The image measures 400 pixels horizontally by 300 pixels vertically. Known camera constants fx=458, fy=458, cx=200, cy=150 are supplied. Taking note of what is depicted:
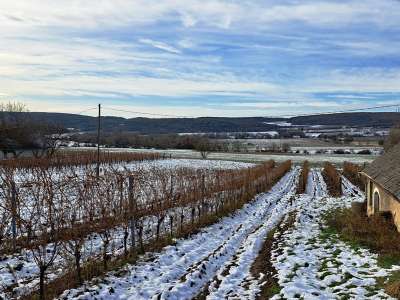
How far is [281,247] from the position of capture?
1325 centimetres

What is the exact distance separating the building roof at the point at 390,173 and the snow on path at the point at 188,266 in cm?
428

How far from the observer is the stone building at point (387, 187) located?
14297 millimetres

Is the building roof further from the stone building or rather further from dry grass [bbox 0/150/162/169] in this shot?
dry grass [bbox 0/150/162/169]

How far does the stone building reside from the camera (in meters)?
14.3

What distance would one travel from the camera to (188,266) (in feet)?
36.9

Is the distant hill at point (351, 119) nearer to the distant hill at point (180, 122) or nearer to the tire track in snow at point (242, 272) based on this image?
the distant hill at point (180, 122)

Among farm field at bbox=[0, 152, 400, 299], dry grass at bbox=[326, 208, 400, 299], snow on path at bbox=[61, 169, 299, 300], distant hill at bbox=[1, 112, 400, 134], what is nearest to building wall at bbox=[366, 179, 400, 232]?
dry grass at bbox=[326, 208, 400, 299]

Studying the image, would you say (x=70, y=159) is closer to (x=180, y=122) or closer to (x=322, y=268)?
(x=322, y=268)

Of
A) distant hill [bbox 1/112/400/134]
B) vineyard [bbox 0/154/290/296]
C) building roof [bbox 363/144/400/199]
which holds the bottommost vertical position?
vineyard [bbox 0/154/290/296]

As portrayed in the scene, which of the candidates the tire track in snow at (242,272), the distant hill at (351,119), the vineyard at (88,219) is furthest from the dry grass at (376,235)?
the distant hill at (351,119)

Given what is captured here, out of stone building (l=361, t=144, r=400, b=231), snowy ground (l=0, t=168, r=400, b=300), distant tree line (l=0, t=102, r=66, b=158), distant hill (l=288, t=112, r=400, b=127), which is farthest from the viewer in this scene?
distant hill (l=288, t=112, r=400, b=127)

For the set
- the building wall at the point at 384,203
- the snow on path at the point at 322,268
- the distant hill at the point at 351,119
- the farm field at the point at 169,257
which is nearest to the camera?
the snow on path at the point at 322,268

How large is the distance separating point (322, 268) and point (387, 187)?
4.99 m

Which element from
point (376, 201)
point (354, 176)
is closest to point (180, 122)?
point (354, 176)
